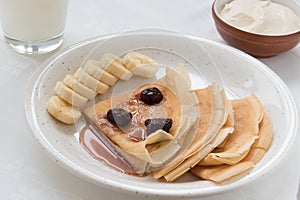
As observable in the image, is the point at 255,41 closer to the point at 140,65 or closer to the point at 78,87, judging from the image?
the point at 140,65

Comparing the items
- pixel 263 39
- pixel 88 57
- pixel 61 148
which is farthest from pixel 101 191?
pixel 263 39

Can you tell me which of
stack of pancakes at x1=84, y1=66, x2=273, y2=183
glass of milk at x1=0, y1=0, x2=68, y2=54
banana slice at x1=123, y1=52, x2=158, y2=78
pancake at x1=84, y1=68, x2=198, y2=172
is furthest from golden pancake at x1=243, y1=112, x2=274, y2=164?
glass of milk at x1=0, y1=0, x2=68, y2=54

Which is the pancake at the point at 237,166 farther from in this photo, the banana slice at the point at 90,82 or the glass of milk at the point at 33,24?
the glass of milk at the point at 33,24

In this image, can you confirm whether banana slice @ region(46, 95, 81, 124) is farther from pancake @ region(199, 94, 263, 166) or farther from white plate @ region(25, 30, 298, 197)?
pancake @ region(199, 94, 263, 166)

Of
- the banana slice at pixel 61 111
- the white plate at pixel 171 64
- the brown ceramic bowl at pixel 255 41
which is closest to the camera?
the white plate at pixel 171 64

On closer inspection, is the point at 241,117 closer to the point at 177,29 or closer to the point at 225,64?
the point at 225,64

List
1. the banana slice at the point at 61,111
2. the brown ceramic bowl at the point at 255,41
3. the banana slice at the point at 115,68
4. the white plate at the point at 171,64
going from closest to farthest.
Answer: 1. the white plate at the point at 171,64
2. the banana slice at the point at 61,111
3. the banana slice at the point at 115,68
4. the brown ceramic bowl at the point at 255,41

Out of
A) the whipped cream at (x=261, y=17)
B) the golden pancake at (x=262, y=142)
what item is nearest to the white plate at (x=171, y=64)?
the golden pancake at (x=262, y=142)
